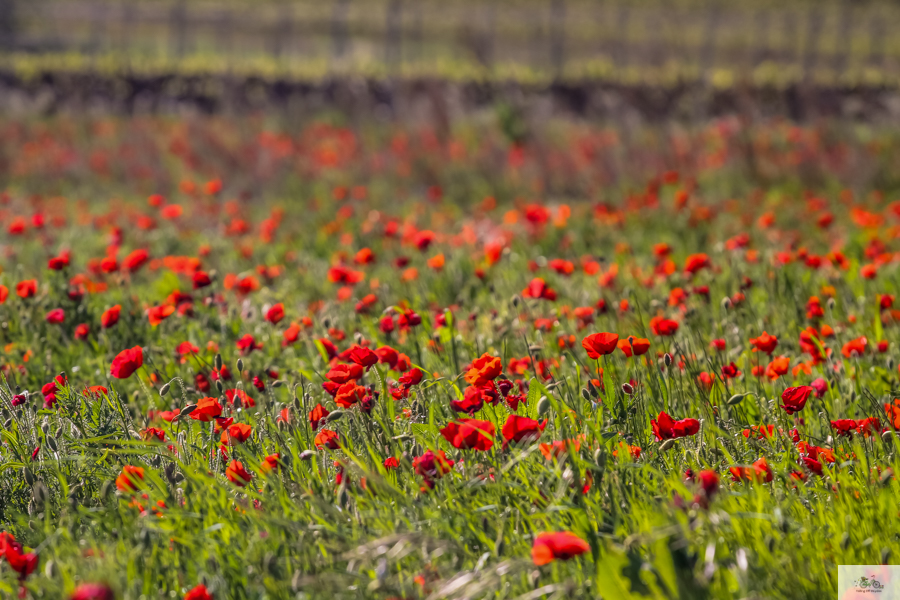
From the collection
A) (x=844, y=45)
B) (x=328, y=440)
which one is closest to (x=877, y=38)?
(x=844, y=45)

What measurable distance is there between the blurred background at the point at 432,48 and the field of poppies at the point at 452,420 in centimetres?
833

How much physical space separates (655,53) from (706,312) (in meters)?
18.2

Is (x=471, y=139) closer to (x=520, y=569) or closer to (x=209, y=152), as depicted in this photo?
(x=209, y=152)

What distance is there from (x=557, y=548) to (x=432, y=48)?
28.6 meters

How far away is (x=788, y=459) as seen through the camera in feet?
7.18

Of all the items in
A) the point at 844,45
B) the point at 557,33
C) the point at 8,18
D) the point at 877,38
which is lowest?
the point at 844,45

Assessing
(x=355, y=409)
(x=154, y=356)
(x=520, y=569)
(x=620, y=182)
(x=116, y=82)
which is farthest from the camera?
(x=116, y=82)

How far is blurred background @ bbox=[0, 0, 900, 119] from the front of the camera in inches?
550

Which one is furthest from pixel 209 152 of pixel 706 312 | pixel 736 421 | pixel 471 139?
pixel 736 421

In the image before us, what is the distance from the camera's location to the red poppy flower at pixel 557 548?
146 centimetres

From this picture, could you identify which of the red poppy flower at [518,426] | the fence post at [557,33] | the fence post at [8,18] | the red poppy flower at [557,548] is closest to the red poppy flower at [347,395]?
the red poppy flower at [518,426]

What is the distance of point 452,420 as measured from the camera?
2.37m

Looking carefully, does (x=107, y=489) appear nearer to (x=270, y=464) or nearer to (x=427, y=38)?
(x=270, y=464)

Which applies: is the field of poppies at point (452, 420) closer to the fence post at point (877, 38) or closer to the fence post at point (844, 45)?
the fence post at point (844, 45)
